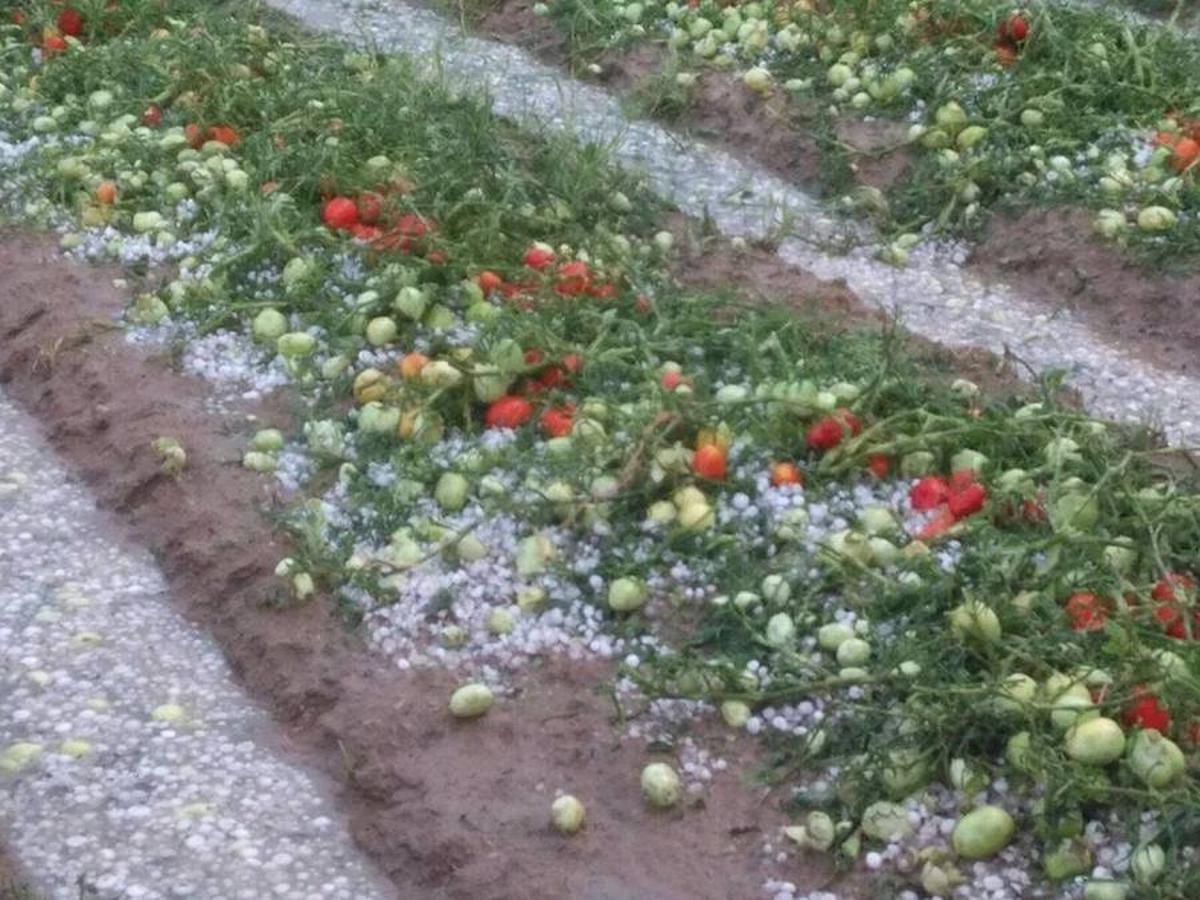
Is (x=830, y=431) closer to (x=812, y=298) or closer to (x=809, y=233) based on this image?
(x=812, y=298)

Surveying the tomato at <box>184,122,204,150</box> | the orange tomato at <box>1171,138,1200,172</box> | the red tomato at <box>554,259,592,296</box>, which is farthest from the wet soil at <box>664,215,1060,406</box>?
the tomato at <box>184,122,204,150</box>

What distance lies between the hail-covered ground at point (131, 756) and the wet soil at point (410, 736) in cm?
6

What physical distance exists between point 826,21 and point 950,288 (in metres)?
1.79

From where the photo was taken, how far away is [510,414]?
4805 millimetres

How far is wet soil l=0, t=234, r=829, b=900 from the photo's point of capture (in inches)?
143

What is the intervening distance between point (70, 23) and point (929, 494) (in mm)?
4537

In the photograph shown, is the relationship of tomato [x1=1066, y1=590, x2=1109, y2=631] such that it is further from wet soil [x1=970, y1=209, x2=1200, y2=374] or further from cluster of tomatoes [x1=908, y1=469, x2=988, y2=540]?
wet soil [x1=970, y1=209, x2=1200, y2=374]

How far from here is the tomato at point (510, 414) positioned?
4.80 m

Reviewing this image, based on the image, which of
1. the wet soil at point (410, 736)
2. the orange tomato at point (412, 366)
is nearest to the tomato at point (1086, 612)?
the wet soil at point (410, 736)

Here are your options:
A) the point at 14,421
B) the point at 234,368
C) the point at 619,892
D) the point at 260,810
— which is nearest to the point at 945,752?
the point at 619,892

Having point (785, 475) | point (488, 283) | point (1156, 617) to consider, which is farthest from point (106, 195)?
point (1156, 617)

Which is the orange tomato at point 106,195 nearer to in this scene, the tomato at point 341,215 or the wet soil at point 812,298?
the tomato at point 341,215

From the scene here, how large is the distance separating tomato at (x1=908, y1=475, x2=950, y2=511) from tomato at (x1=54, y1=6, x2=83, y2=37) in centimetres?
446

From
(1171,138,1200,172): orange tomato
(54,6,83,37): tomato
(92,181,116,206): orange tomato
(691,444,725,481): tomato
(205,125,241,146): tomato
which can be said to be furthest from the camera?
(54,6,83,37): tomato
